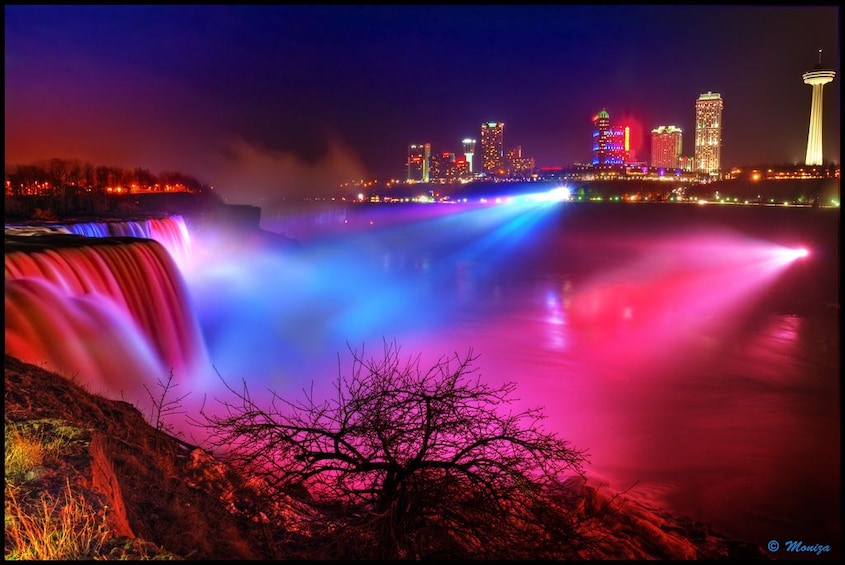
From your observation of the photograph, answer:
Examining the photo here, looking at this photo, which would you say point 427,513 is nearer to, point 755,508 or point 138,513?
point 138,513

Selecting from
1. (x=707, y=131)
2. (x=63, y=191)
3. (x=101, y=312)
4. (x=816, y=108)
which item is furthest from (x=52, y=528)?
(x=707, y=131)

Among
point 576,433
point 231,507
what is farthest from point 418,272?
point 231,507

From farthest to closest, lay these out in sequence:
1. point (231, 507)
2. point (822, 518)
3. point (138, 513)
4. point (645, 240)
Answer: point (645, 240), point (822, 518), point (231, 507), point (138, 513)

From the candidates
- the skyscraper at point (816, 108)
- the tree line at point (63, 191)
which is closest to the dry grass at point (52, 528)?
the tree line at point (63, 191)

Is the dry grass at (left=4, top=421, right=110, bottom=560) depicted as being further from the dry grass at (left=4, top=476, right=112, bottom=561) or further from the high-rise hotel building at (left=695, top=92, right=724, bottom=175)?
the high-rise hotel building at (left=695, top=92, right=724, bottom=175)

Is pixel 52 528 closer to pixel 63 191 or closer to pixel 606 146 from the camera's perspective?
pixel 63 191

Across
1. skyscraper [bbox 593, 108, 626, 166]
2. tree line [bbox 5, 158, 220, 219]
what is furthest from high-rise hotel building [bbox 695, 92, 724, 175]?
tree line [bbox 5, 158, 220, 219]
